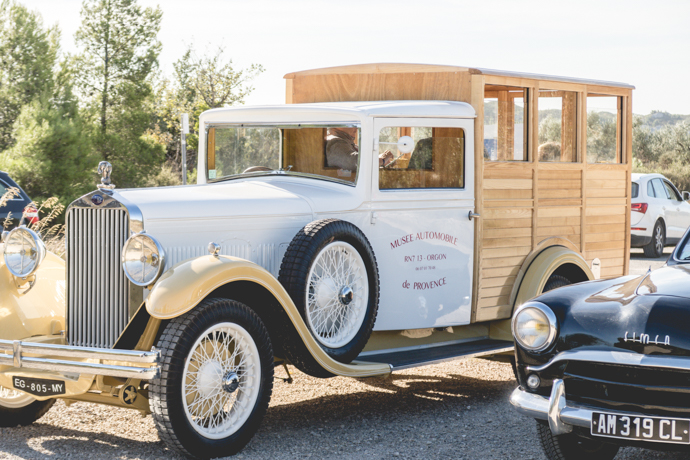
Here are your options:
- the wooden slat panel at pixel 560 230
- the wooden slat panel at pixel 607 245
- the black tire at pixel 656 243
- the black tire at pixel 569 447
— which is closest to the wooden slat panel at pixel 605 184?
the wooden slat panel at pixel 560 230

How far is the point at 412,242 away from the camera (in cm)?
566

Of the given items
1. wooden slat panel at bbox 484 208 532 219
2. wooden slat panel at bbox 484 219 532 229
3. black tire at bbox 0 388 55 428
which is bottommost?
black tire at bbox 0 388 55 428

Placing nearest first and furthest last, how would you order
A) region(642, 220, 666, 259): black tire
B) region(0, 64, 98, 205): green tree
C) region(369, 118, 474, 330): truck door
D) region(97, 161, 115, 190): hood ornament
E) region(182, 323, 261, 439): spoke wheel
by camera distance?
region(182, 323, 261, 439): spoke wheel, region(97, 161, 115, 190): hood ornament, region(369, 118, 474, 330): truck door, region(642, 220, 666, 259): black tire, region(0, 64, 98, 205): green tree

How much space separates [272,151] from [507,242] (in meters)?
1.94

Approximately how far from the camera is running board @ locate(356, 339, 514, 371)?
17.4 feet

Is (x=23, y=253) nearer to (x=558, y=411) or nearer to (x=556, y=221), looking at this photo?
(x=558, y=411)

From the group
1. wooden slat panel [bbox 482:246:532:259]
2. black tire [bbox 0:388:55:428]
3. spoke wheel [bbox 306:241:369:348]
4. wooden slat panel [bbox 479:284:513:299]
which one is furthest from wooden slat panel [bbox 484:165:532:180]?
black tire [bbox 0:388:55:428]

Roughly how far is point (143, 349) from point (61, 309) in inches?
47.5

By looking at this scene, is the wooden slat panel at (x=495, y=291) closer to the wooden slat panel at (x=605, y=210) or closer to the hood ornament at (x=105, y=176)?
the wooden slat panel at (x=605, y=210)

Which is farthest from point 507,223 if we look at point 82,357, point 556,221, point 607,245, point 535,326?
point 82,357

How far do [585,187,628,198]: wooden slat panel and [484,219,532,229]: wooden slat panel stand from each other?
88 centimetres

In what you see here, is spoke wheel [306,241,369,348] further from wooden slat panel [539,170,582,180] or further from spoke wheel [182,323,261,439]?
wooden slat panel [539,170,582,180]

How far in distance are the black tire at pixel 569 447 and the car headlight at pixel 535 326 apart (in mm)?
453

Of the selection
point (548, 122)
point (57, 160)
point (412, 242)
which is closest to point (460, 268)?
point (412, 242)
